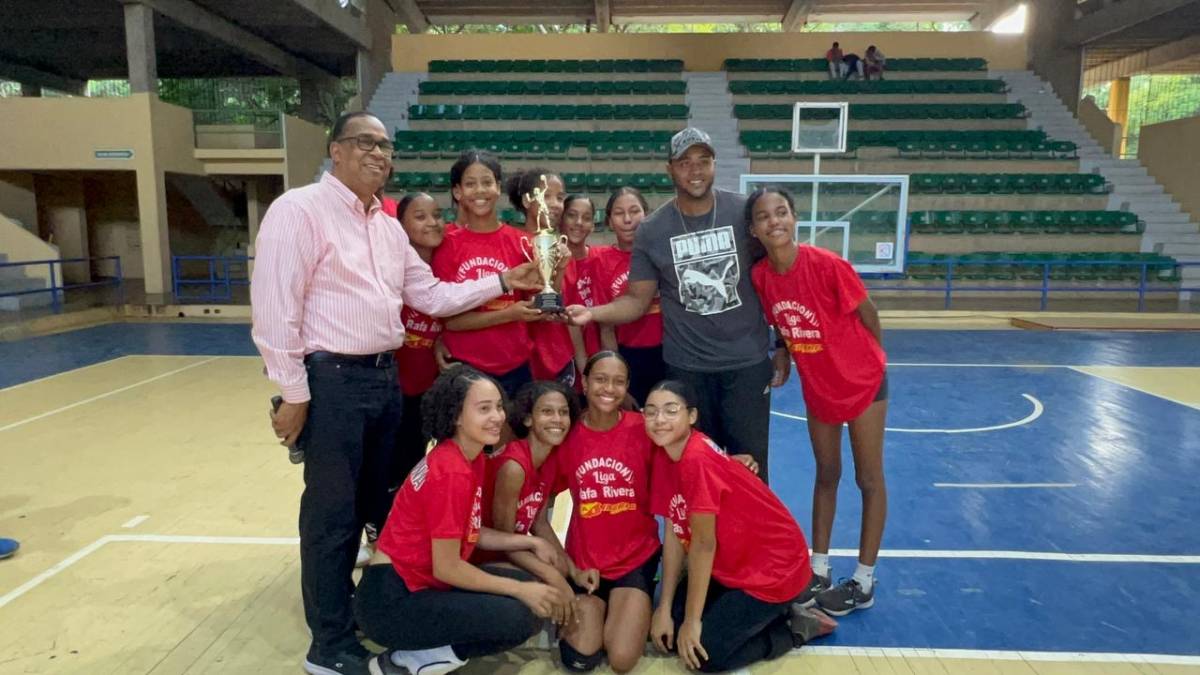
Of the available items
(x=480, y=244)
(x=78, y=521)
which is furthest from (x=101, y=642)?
(x=480, y=244)

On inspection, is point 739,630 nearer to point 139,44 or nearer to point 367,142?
point 367,142

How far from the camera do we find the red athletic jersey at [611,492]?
Result: 287 cm

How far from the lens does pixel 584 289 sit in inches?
146

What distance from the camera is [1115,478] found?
468cm

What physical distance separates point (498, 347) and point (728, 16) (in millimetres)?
22120

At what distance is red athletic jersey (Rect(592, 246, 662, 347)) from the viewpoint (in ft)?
11.8

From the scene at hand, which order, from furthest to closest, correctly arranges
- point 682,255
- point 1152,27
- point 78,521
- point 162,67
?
point 162,67 → point 1152,27 → point 78,521 → point 682,255

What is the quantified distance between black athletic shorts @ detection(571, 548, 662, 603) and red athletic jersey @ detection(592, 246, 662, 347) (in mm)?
1057

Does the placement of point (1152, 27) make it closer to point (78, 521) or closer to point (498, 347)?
point (498, 347)

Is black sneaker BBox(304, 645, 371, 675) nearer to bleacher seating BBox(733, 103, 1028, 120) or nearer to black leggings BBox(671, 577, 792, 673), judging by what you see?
black leggings BBox(671, 577, 792, 673)

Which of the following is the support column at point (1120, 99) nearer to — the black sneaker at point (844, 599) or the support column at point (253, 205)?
the support column at point (253, 205)

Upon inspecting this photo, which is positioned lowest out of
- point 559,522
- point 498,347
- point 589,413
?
point 559,522

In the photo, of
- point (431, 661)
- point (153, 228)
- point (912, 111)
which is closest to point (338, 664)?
point (431, 661)

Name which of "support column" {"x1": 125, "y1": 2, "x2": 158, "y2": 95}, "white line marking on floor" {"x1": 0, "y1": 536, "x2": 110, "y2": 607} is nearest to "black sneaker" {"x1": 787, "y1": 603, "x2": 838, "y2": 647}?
"white line marking on floor" {"x1": 0, "y1": 536, "x2": 110, "y2": 607}
